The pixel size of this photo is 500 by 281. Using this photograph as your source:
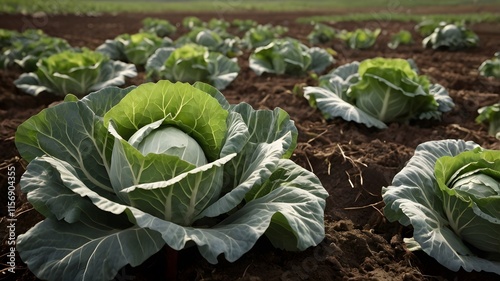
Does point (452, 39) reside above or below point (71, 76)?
below

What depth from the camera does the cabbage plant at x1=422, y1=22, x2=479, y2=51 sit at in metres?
11.1

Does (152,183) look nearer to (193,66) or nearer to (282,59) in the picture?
(193,66)

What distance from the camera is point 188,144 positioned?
2.45 meters

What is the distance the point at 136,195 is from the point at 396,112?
355cm

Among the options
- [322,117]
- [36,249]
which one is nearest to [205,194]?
[36,249]

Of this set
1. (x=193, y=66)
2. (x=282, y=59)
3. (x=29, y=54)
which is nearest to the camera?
(x=193, y=66)

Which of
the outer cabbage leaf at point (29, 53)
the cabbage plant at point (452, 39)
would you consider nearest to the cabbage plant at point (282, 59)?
the outer cabbage leaf at point (29, 53)

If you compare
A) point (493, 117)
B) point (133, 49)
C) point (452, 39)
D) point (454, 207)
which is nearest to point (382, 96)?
point (493, 117)

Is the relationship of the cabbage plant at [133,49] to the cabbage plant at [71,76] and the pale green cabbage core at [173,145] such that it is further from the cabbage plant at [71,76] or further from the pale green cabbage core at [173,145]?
the pale green cabbage core at [173,145]

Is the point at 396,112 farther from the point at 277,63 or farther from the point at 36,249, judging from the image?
the point at 36,249

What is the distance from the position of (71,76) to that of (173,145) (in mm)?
4314

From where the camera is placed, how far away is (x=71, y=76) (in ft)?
19.8

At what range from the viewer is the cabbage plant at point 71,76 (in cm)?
600

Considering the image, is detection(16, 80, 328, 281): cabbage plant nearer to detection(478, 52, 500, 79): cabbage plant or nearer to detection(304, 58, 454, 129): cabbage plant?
detection(304, 58, 454, 129): cabbage plant
